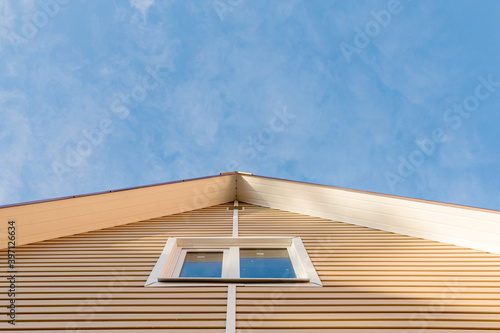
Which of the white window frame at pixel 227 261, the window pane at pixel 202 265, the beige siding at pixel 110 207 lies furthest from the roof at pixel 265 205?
the window pane at pixel 202 265

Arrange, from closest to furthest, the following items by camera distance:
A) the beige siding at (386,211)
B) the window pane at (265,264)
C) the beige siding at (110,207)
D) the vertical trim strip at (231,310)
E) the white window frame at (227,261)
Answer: the vertical trim strip at (231,310) → the white window frame at (227,261) → the window pane at (265,264) → the beige siding at (386,211) → the beige siding at (110,207)

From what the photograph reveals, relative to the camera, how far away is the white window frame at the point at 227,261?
262 cm

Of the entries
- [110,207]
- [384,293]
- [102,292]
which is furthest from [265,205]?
[102,292]

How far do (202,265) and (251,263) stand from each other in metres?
0.56

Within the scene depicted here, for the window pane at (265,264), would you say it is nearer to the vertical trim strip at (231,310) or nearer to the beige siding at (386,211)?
the vertical trim strip at (231,310)

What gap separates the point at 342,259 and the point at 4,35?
702cm

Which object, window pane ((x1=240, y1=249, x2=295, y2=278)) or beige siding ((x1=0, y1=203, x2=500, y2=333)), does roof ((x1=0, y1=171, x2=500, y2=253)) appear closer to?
beige siding ((x1=0, y1=203, x2=500, y2=333))

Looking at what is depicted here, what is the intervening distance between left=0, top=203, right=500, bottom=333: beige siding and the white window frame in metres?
0.10

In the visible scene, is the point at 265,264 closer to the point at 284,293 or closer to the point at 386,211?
the point at 284,293

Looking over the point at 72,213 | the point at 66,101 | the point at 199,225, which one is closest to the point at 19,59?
the point at 66,101

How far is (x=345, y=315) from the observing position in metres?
2.19

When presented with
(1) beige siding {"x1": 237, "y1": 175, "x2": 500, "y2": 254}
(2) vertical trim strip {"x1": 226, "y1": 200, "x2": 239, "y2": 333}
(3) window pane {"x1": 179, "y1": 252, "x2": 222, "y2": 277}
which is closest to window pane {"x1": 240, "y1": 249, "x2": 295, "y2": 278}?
(3) window pane {"x1": 179, "y1": 252, "x2": 222, "y2": 277}

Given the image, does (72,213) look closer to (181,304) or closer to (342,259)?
(181,304)

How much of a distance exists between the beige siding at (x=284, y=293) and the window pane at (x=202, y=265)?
1.20 feet
